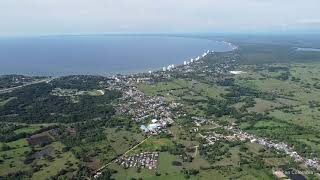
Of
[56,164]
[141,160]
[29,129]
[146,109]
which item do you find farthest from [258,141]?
[29,129]

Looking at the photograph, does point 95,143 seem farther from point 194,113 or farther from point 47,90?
point 47,90

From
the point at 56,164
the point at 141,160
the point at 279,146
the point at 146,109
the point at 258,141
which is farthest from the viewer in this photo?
the point at 146,109

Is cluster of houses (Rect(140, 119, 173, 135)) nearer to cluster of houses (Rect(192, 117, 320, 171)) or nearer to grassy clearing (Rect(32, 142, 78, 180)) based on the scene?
cluster of houses (Rect(192, 117, 320, 171))

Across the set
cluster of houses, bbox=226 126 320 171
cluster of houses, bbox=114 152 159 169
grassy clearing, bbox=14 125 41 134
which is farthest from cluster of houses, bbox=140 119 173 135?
grassy clearing, bbox=14 125 41 134

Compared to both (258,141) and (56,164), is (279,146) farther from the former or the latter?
(56,164)

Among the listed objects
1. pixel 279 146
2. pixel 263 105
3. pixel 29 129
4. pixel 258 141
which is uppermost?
pixel 29 129

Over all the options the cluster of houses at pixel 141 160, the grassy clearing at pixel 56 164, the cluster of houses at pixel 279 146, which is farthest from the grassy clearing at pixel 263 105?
the grassy clearing at pixel 56 164

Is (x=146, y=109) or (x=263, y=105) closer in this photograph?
(x=146, y=109)

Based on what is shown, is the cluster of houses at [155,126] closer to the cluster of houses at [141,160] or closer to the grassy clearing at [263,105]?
the cluster of houses at [141,160]
